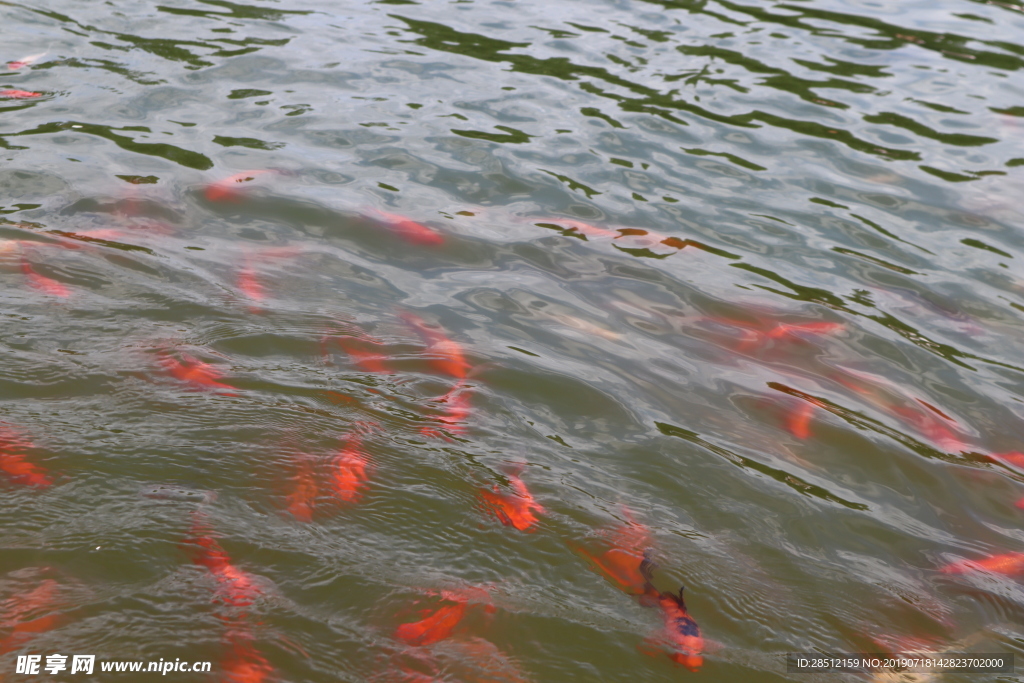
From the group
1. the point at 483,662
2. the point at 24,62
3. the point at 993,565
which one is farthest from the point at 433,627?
the point at 24,62

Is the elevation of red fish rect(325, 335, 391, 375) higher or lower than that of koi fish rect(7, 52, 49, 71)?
lower

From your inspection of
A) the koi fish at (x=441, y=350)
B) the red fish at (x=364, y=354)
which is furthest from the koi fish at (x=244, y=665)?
the koi fish at (x=441, y=350)

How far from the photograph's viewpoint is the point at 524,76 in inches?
305

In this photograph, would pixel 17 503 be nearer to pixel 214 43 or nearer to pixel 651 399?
pixel 651 399

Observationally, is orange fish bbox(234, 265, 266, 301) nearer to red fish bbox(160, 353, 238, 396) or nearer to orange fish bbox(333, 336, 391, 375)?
orange fish bbox(333, 336, 391, 375)

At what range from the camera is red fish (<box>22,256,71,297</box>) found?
405 centimetres

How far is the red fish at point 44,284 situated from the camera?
159 inches

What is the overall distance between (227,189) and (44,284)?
1629 millimetres

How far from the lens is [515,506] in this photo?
313 cm

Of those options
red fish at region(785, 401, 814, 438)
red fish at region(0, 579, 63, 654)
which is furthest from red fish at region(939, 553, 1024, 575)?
red fish at region(0, 579, 63, 654)

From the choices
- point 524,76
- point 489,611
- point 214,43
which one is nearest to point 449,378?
point 489,611

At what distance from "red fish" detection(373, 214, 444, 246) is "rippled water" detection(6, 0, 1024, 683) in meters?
0.03

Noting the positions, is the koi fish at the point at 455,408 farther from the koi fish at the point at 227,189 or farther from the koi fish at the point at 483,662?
the koi fish at the point at 227,189

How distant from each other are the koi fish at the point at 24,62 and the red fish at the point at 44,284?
3.68 m
